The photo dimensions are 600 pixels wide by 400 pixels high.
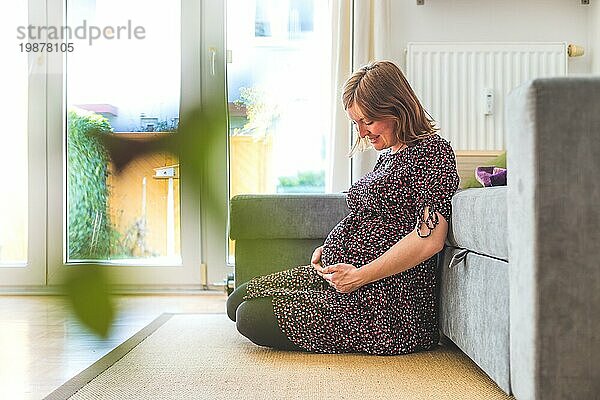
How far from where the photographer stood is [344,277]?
2.09m

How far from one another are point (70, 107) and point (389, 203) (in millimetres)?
1764

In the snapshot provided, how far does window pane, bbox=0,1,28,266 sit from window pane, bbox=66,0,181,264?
4 centimetres

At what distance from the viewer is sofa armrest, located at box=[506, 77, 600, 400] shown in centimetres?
136

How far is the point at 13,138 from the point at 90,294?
150 mm

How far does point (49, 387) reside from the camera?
181cm

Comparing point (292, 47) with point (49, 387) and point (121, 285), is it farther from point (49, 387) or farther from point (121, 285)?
point (121, 285)

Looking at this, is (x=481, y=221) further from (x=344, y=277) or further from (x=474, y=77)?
(x=474, y=77)

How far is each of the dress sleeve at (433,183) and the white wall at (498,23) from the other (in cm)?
169

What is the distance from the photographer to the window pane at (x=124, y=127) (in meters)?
0.34

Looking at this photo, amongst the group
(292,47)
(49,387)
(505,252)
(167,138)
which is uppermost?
(292,47)

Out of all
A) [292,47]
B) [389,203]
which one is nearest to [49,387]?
[389,203]

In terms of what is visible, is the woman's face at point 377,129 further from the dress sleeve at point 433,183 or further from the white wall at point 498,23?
the white wall at point 498,23

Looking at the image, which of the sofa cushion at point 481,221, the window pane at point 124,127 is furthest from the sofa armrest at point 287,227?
the window pane at point 124,127

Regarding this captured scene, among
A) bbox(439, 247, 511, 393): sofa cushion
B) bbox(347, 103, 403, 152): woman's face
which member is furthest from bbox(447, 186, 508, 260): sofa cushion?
bbox(347, 103, 403, 152): woman's face
